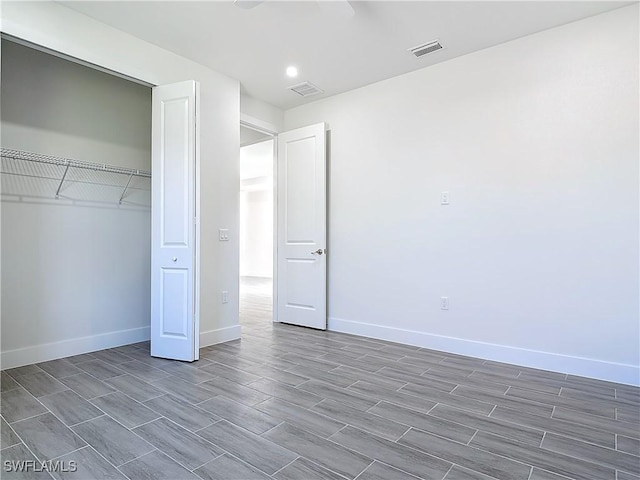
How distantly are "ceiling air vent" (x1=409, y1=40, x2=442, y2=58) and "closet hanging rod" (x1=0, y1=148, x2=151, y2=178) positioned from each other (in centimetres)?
296

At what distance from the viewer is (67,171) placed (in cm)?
333

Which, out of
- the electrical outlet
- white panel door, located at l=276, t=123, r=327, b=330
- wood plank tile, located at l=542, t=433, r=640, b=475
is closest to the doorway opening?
white panel door, located at l=276, t=123, r=327, b=330

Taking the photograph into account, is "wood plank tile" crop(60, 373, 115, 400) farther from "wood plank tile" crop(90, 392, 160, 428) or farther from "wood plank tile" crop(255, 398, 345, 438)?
"wood plank tile" crop(255, 398, 345, 438)

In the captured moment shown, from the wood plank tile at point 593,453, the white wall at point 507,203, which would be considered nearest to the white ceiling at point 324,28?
the white wall at point 507,203

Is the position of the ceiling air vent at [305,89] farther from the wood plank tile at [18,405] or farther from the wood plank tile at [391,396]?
the wood plank tile at [18,405]

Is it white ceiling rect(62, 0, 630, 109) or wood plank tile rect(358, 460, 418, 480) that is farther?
white ceiling rect(62, 0, 630, 109)

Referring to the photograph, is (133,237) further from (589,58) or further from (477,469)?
(589,58)

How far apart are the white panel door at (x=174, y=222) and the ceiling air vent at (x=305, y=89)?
1.36 metres

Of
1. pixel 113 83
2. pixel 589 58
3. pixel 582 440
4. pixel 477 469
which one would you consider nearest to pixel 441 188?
pixel 589 58

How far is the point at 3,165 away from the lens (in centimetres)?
297

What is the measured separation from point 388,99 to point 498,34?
3.94 ft

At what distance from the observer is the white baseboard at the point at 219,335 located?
363 centimetres

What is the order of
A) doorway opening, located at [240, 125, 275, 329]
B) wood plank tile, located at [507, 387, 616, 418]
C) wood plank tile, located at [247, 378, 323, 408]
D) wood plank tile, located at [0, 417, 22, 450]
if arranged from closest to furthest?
wood plank tile, located at [0, 417, 22, 450] → wood plank tile, located at [507, 387, 616, 418] → wood plank tile, located at [247, 378, 323, 408] → doorway opening, located at [240, 125, 275, 329]

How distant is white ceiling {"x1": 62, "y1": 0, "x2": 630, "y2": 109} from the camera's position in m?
2.72
